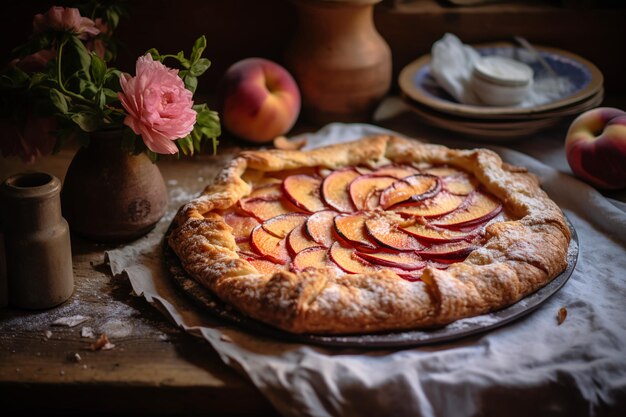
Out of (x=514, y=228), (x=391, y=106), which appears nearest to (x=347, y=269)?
(x=514, y=228)

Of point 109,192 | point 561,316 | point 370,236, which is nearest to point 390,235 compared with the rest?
point 370,236

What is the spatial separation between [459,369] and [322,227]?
660mm

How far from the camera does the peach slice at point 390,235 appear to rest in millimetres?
2064

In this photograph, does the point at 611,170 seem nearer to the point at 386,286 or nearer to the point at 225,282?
the point at 386,286

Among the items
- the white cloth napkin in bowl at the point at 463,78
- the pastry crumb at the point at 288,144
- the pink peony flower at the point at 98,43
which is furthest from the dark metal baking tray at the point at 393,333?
the white cloth napkin in bowl at the point at 463,78

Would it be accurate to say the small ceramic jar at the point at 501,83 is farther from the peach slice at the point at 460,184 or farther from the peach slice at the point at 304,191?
the peach slice at the point at 304,191

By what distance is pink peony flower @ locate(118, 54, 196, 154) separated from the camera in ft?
6.19

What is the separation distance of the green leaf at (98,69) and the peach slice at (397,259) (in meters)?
0.87

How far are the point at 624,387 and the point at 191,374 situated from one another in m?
1.00

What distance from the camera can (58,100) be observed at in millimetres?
1928

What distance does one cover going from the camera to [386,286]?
1.76 meters

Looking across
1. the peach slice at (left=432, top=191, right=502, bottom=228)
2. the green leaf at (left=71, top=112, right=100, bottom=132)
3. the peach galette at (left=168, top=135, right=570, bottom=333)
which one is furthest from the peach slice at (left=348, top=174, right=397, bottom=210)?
the green leaf at (left=71, top=112, right=100, bottom=132)

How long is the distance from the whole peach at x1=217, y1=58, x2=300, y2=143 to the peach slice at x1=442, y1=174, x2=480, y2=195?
0.78m

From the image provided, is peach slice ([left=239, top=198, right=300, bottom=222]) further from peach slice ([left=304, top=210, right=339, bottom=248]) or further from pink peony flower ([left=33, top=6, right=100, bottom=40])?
pink peony flower ([left=33, top=6, right=100, bottom=40])
